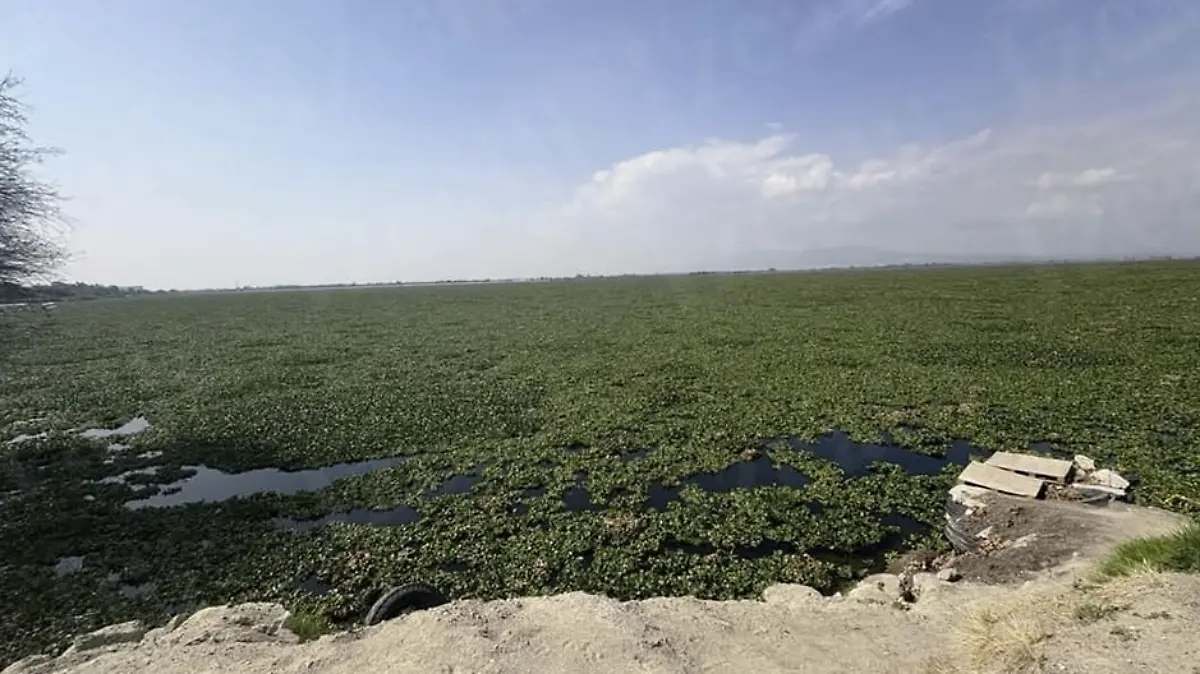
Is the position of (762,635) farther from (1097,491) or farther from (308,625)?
(1097,491)

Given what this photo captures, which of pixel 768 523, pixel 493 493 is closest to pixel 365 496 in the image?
pixel 493 493

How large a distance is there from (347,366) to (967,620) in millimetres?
24917

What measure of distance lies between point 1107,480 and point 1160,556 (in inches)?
204

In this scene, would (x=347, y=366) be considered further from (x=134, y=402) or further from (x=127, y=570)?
(x=127, y=570)

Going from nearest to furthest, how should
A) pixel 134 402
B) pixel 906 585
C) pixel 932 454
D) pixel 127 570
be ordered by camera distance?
pixel 906 585 → pixel 127 570 → pixel 932 454 → pixel 134 402

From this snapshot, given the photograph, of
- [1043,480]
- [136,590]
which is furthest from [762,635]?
[136,590]

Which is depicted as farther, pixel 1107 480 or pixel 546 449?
pixel 546 449

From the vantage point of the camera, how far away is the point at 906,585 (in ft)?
23.6

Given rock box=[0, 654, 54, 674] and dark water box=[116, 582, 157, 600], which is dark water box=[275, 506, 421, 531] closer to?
dark water box=[116, 582, 157, 600]

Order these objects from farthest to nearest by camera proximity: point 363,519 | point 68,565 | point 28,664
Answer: point 363,519 < point 68,565 < point 28,664

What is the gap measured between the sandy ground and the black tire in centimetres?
66

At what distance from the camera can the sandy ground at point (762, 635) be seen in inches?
179

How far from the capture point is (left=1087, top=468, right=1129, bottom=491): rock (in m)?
9.26

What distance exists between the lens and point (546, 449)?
13.6 metres
